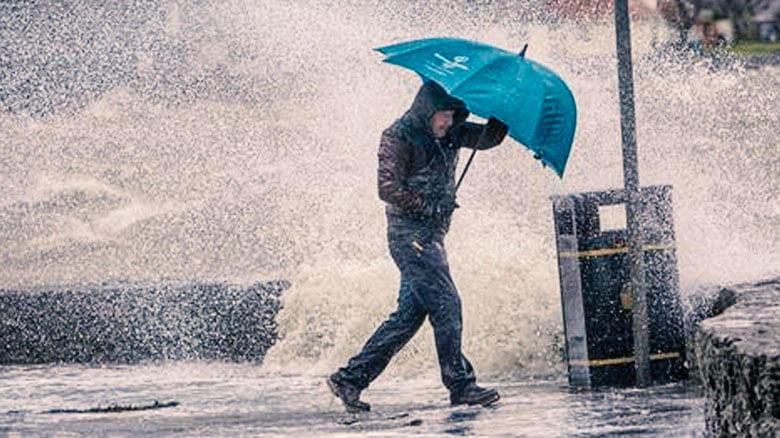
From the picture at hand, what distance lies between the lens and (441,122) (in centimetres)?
1117

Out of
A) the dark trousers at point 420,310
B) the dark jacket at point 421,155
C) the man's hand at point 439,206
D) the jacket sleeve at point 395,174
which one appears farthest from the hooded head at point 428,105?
the dark trousers at point 420,310

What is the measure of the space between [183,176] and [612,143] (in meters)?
5.00

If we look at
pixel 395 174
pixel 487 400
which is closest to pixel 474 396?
pixel 487 400

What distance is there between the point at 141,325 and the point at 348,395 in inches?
175

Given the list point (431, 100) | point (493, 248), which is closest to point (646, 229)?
point (431, 100)

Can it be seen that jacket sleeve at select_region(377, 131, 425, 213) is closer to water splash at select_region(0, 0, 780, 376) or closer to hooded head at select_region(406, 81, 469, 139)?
hooded head at select_region(406, 81, 469, 139)

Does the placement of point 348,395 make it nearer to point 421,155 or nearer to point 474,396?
point 474,396

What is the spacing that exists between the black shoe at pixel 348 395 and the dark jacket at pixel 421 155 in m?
0.91

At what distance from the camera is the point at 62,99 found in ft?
78.0

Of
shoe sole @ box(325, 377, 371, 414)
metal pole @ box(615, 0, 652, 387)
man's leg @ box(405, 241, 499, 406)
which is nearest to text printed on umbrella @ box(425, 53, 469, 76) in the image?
metal pole @ box(615, 0, 652, 387)

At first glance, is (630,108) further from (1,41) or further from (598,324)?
(1,41)

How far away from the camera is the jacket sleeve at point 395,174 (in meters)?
11.0

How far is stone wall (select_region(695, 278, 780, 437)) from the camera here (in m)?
5.88

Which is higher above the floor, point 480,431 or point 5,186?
point 5,186
